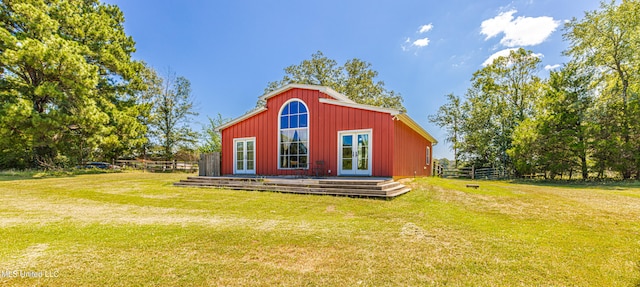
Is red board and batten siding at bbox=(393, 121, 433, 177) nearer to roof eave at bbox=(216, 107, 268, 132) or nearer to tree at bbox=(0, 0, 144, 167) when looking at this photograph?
roof eave at bbox=(216, 107, 268, 132)

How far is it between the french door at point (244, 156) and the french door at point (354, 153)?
4212 millimetres

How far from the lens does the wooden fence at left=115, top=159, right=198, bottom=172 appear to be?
2231cm

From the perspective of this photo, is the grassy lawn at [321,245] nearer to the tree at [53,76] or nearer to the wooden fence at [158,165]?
the tree at [53,76]

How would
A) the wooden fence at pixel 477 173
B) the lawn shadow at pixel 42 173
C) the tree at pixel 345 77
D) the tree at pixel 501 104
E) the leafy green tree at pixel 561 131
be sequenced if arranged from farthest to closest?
the tree at pixel 345 77, the tree at pixel 501 104, the wooden fence at pixel 477 173, the leafy green tree at pixel 561 131, the lawn shadow at pixel 42 173

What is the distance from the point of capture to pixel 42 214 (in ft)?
16.1

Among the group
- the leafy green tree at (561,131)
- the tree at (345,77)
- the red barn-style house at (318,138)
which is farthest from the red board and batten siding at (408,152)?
the tree at (345,77)

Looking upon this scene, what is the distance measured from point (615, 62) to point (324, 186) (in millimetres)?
20340

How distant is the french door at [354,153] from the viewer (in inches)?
377

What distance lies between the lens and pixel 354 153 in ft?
32.1

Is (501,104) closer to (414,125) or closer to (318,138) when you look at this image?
(414,125)

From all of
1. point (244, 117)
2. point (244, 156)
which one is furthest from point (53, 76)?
point (244, 156)

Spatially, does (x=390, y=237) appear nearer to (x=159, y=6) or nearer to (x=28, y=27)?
(x=159, y=6)

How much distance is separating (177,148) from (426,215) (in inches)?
1138

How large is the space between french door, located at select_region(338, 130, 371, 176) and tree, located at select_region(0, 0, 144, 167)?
1458cm
